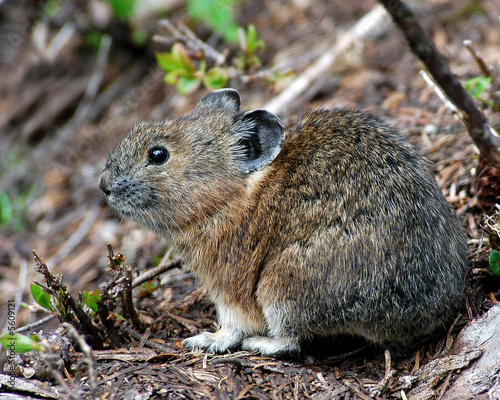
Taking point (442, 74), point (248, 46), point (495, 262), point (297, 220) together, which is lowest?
point (495, 262)

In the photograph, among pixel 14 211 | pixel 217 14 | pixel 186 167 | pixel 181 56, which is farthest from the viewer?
pixel 217 14

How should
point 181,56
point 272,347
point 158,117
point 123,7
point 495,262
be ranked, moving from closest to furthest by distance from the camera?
point 495,262
point 272,347
point 181,56
point 158,117
point 123,7

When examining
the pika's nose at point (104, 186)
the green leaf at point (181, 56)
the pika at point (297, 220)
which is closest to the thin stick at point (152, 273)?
the pika at point (297, 220)

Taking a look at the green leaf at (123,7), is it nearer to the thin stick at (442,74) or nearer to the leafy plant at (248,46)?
the leafy plant at (248,46)

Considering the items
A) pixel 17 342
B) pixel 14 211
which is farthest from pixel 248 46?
pixel 17 342

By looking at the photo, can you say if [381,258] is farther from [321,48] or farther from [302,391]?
[321,48]

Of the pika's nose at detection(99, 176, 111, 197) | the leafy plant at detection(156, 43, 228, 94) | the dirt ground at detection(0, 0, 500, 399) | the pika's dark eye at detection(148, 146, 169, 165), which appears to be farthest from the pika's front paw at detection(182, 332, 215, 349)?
the leafy plant at detection(156, 43, 228, 94)

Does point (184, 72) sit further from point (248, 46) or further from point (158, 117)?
point (158, 117)
